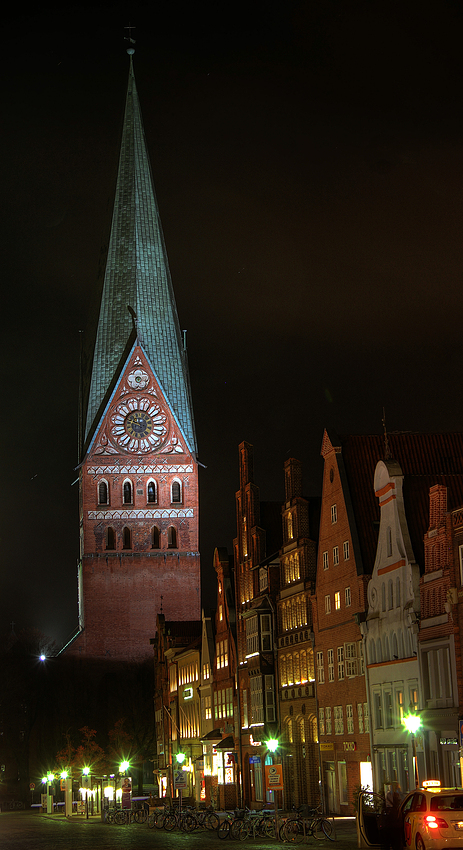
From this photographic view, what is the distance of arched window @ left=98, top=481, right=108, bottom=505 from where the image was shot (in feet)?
394

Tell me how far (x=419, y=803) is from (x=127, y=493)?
96760mm

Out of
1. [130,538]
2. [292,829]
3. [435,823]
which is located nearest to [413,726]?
[292,829]

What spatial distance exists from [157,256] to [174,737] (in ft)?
202

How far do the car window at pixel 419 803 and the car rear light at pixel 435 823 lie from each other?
16.7 inches

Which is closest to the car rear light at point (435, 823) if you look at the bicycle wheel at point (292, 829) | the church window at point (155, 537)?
the bicycle wheel at point (292, 829)

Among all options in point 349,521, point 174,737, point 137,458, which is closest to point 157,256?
point 137,458

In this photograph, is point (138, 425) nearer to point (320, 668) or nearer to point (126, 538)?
point (126, 538)

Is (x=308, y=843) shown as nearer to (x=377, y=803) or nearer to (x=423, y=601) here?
(x=377, y=803)

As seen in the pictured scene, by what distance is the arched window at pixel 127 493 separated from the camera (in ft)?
394

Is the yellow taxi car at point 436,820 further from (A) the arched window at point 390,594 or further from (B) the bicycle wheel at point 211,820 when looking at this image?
(B) the bicycle wheel at point 211,820

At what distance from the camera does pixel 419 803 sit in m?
24.6

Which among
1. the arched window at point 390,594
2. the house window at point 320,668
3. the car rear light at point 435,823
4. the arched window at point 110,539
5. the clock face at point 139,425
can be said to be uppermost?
the clock face at point 139,425

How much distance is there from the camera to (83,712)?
101m

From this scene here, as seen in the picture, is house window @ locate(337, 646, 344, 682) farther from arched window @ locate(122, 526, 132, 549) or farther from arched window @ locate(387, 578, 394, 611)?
arched window @ locate(122, 526, 132, 549)
